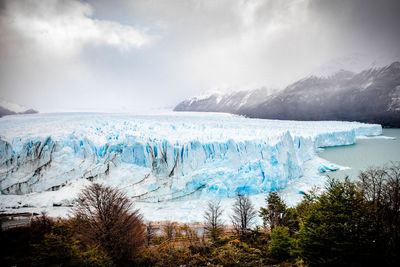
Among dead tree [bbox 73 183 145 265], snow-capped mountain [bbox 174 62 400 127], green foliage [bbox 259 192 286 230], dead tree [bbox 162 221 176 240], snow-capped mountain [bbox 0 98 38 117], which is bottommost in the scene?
dead tree [bbox 162 221 176 240]

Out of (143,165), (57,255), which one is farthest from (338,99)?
(57,255)

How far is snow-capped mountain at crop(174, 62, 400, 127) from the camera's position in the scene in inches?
2228

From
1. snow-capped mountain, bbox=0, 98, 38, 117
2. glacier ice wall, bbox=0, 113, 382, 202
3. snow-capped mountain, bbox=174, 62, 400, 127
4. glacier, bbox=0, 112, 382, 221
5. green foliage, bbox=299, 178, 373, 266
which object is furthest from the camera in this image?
snow-capped mountain, bbox=174, 62, 400, 127

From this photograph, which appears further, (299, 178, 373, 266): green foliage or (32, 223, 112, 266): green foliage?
(299, 178, 373, 266): green foliage

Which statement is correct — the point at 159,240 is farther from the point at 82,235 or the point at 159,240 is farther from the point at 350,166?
the point at 350,166

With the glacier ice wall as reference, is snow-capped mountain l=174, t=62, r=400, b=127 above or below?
above

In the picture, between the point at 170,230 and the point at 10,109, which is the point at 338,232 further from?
the point at 10,109

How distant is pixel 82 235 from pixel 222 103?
12623cm

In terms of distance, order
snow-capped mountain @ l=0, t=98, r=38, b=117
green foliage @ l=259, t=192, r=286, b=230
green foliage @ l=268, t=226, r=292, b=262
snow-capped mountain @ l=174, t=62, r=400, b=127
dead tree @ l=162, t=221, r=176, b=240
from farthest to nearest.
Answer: snow-capped mountain @ l=174, t=62, r=400, b=127 < snow-capped mountain @ l=0, t=98, r=38, b=117 < dead tree @ l=162, t=221, r=176, b=240 < green foliage @ l=259, t=192, r=286, b=230 < green foliage @ l=268, t=226, r=292, b=262

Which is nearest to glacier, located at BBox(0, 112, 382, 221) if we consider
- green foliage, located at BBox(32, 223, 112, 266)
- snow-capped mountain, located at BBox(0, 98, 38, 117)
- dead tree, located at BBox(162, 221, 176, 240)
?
dead tree, located at BBox(162, 221, 176, 240)

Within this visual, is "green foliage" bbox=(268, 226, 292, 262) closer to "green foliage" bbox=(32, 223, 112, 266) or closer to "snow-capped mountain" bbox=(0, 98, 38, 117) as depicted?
"green foliage" bbox=(32, 223, 112, 266)

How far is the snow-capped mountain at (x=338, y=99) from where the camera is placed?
2228 inches

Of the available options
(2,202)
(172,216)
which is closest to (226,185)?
(172,216)

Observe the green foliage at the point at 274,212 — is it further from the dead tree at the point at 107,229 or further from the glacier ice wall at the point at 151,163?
the dead tree at the point at 107,229
